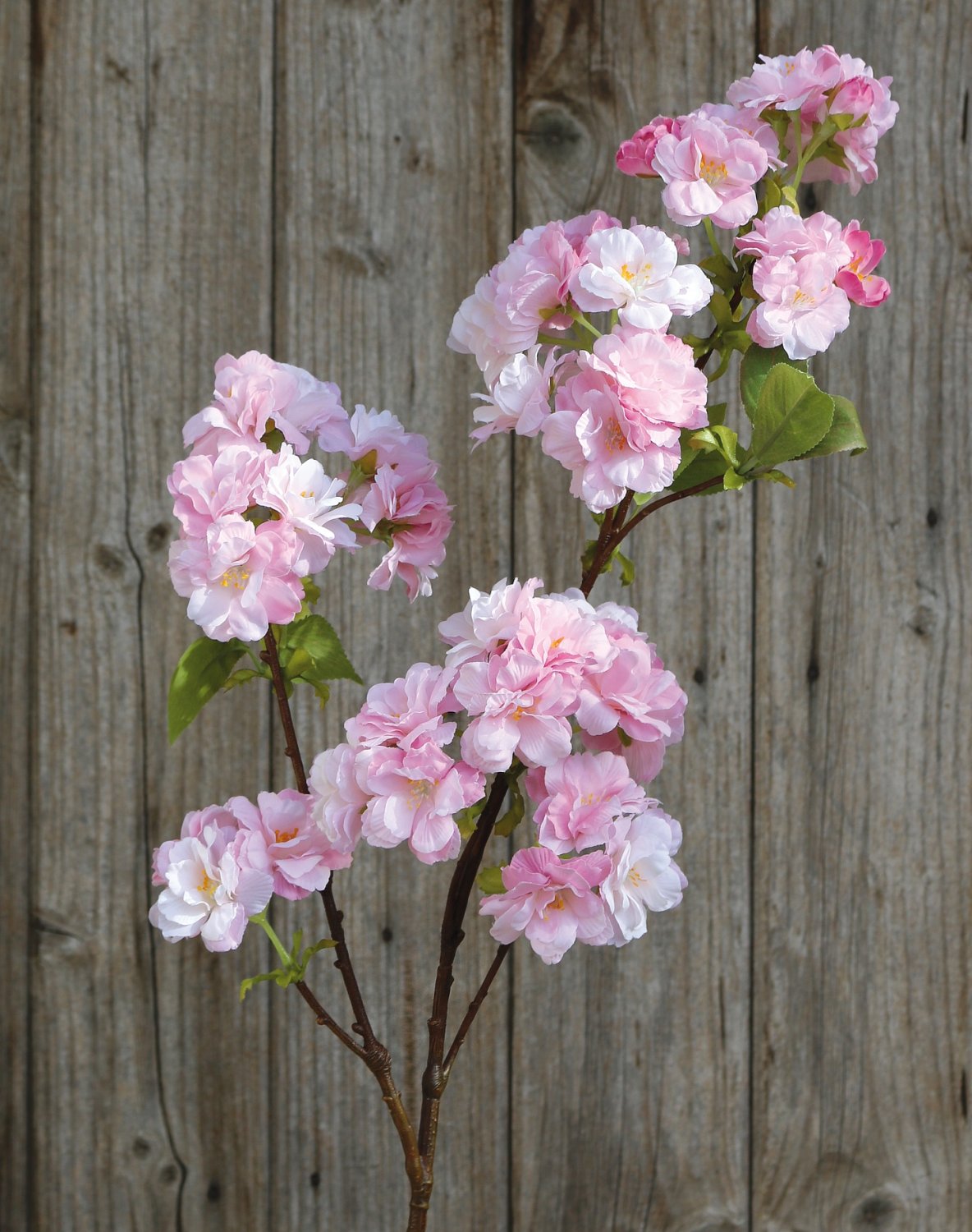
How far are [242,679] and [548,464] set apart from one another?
483mm

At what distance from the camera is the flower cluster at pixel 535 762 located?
18.9 inches

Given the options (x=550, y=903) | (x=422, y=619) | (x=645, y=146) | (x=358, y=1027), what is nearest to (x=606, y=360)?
(x=645, y=146)

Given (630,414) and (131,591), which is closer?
(630,414)

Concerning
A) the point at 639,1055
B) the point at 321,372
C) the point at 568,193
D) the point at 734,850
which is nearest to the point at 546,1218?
the point at 639,1055

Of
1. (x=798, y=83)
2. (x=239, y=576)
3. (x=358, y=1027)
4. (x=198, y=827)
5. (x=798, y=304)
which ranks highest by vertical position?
(x=798, y=83)

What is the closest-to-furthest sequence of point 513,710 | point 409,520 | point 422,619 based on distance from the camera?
point 513,710 < point 409,520 < point 422,619

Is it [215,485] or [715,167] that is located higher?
[715,167]

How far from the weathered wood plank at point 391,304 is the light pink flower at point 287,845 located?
1.40 ft

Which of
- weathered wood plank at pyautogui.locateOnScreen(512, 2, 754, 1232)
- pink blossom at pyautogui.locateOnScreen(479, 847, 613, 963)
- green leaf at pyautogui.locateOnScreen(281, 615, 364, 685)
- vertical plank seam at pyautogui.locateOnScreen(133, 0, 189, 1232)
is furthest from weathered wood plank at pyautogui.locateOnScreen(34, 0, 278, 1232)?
pink blossom at pyautogui.locateOnScreen(479, 847, 613, 963)

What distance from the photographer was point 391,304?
3.23 feet

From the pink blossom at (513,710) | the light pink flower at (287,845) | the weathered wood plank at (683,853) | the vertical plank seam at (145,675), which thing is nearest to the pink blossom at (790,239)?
the pink blossom at (513,710)

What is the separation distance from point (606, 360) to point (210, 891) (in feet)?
0.99

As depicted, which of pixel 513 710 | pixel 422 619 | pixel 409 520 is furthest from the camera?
pixel 422 619

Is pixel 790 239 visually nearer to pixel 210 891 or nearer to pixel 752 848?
pixel 210 891
